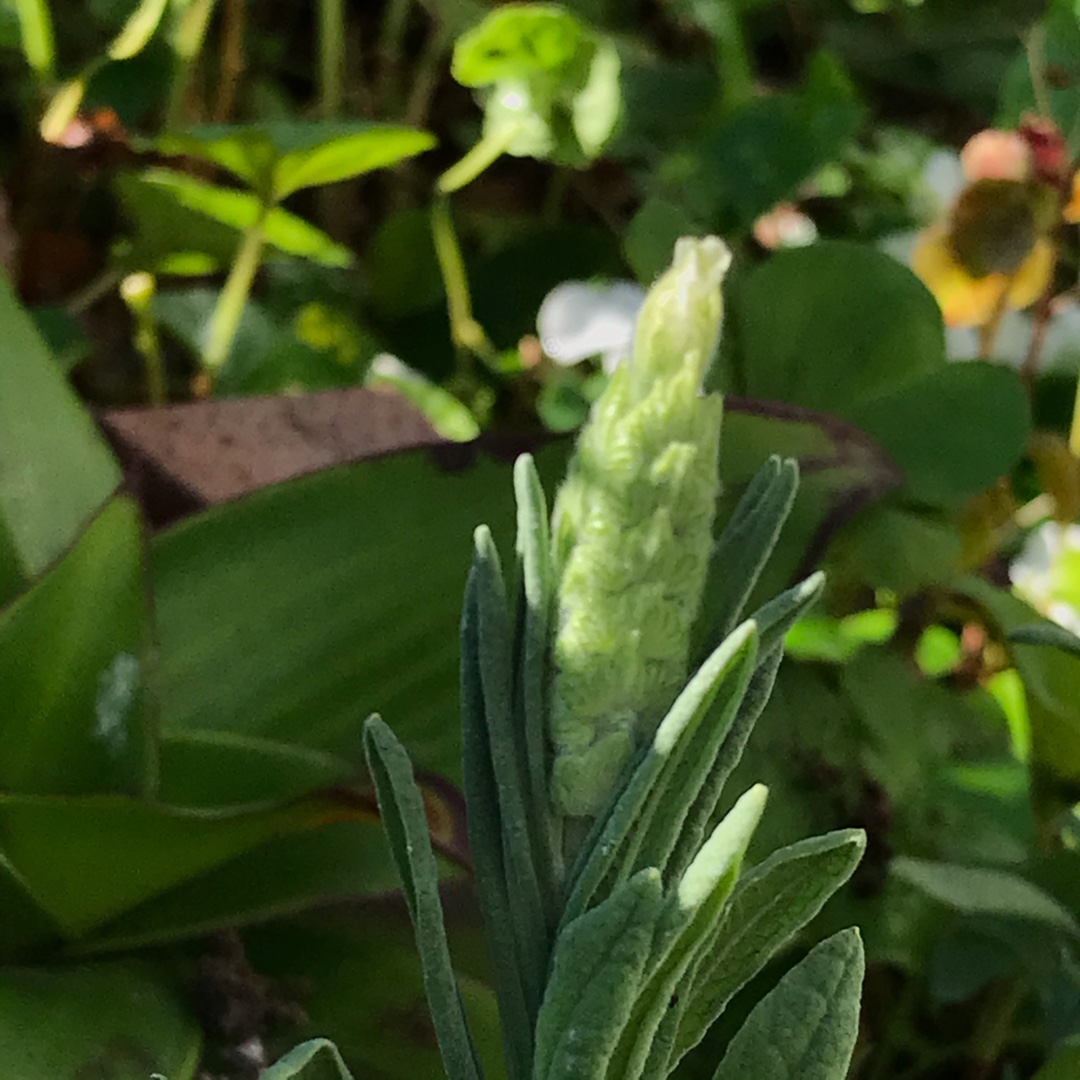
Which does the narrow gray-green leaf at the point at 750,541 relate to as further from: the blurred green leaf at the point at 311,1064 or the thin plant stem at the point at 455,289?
the thin plant stem at the point at 455,289

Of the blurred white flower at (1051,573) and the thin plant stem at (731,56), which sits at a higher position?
the thin plant stem at (731,56)

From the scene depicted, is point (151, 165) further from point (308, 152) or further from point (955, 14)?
point (955, 14)

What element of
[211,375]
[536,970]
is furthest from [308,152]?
[536,970]

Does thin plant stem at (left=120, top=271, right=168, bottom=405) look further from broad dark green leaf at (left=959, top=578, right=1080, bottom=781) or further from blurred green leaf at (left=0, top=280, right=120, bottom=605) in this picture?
broad dark green leaf at (left=959, top=578, right=1080, bottom=781)

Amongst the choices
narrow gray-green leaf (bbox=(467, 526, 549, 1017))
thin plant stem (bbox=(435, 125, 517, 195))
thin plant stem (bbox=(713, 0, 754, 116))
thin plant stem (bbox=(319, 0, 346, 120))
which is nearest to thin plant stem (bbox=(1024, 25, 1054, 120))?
thin plant stem (bbox=(713, 0, 754, 116))

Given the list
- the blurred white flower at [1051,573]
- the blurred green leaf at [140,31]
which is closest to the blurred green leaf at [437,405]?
the blurred green leaf at [140,31]

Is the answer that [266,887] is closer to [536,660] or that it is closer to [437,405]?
[536,660]

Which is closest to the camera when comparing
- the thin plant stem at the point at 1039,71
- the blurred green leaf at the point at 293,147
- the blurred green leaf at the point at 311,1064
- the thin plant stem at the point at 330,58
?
the blurred green leaf at the point at 311,1064
